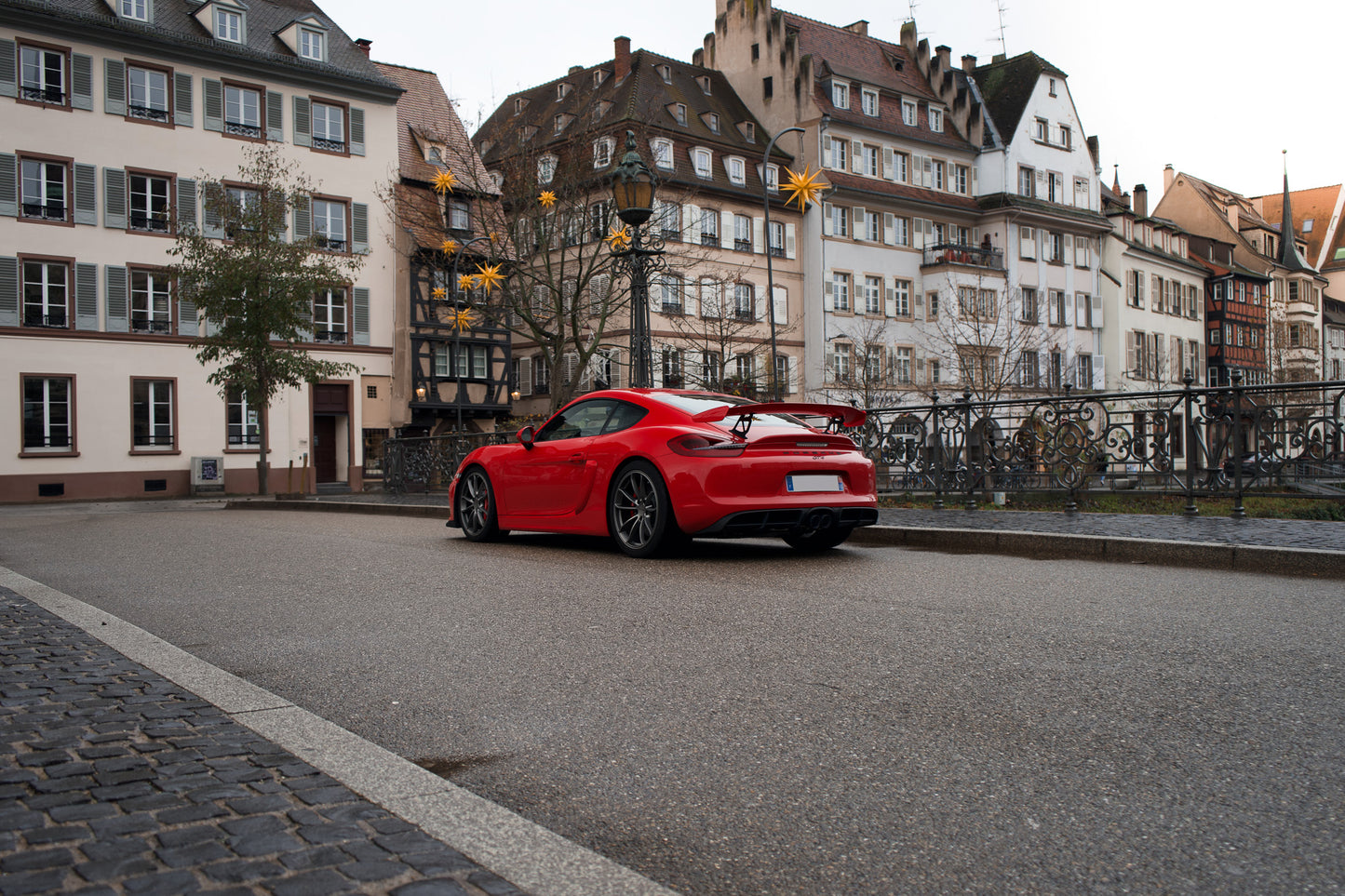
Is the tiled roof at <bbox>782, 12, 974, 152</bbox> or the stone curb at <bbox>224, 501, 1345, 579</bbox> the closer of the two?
the stone curb at <bbox>224, 501, 1345, 579</bbox>

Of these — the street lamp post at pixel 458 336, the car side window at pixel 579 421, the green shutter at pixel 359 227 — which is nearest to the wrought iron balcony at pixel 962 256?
the street lamp post at pixel 458 336

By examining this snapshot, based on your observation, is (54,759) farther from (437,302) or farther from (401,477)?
(437,302)

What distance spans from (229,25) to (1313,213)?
102 m

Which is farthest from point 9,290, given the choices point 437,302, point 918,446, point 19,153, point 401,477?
point 918,446

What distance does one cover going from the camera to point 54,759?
3.39m

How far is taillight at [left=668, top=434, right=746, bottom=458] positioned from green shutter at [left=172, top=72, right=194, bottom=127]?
34870 millimetres

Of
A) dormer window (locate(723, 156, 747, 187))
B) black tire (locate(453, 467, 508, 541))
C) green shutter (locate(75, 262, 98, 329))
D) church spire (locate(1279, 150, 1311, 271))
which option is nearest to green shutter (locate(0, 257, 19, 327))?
green shutter (locate(75, 262, 98, 329))

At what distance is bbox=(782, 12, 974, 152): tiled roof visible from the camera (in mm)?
54344

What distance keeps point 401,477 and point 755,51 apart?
38.2 metres

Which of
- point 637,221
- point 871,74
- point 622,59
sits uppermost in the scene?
point 871,74

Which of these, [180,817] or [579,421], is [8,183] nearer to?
[579,421]

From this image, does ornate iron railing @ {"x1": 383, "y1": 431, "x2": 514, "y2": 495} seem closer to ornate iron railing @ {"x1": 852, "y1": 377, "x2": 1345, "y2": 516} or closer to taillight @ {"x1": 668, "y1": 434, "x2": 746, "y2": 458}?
ornate iron railing @ {"x1": 852, "y1": 377, "x2": 1345, "y2": 516}

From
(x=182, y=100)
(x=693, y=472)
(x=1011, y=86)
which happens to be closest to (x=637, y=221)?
(x=693, y=472)

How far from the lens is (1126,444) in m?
12.3
